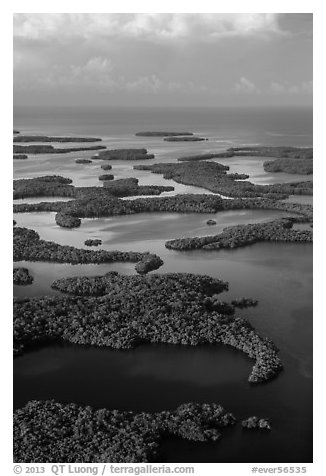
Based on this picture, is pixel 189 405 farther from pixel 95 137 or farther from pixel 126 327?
pixel 95 137

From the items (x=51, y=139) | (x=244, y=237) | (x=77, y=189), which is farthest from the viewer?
(x=51, y=139)

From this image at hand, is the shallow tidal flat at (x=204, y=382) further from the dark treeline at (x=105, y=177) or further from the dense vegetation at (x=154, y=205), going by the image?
the dark treeline at (x=105, y=177)

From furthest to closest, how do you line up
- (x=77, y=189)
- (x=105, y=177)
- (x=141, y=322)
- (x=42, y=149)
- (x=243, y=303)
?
1. (x=42, y=149)
2. (x=105, y=177)
3. (x=77, y=189)
4. (x=243, y=303)
5. (x=141, y=322)

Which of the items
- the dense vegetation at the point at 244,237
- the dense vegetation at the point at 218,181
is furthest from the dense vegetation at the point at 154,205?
the dense vegetation at the point at 244,237

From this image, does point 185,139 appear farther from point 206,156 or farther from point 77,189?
point 77,189

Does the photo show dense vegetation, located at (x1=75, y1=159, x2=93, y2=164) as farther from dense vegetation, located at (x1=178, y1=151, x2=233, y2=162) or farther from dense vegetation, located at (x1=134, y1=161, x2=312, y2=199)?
dense vegetation, located at (x1=178, y1=151, x2=233, y2=162)

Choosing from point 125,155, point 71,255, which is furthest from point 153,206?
point 125,155

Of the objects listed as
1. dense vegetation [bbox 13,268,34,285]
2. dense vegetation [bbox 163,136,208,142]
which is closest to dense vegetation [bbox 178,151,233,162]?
dense vegetation [bbox 163,136,208,142]
